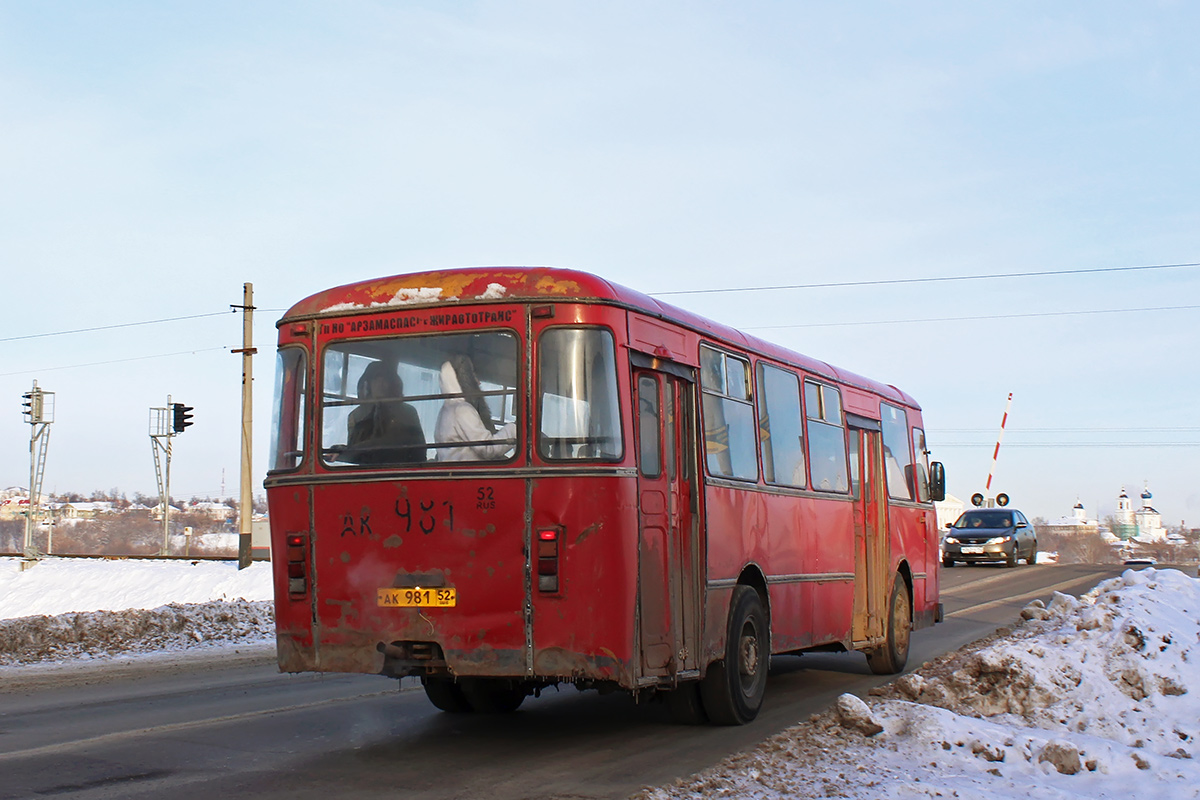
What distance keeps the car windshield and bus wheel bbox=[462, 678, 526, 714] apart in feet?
93.2

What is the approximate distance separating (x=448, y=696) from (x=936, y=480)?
7.78m

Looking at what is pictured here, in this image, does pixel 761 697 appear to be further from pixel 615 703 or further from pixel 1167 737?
pixel 1167 737

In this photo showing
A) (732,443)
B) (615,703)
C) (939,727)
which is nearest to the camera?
(939,727)

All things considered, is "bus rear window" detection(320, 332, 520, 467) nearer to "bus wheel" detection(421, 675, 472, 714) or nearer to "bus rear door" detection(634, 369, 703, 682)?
"bus rear door" detection(634, 369, 703, 682)

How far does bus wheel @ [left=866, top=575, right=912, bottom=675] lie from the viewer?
13.2m

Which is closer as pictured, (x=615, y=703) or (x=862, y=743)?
(x=862, y=743)

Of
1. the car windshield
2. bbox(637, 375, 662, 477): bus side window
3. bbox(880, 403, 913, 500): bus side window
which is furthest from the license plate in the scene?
the car windshield

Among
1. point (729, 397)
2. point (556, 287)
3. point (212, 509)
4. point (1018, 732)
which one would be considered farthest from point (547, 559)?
point (212, 509)

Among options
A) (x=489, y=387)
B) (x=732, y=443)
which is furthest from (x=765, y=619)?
(x=489, y=387)

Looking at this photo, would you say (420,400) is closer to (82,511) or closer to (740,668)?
(740,668)

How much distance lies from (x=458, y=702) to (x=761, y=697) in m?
2.39

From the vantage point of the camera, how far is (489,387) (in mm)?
7980

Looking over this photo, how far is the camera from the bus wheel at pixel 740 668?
30.1 feet

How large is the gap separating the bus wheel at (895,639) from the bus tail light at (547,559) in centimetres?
651
